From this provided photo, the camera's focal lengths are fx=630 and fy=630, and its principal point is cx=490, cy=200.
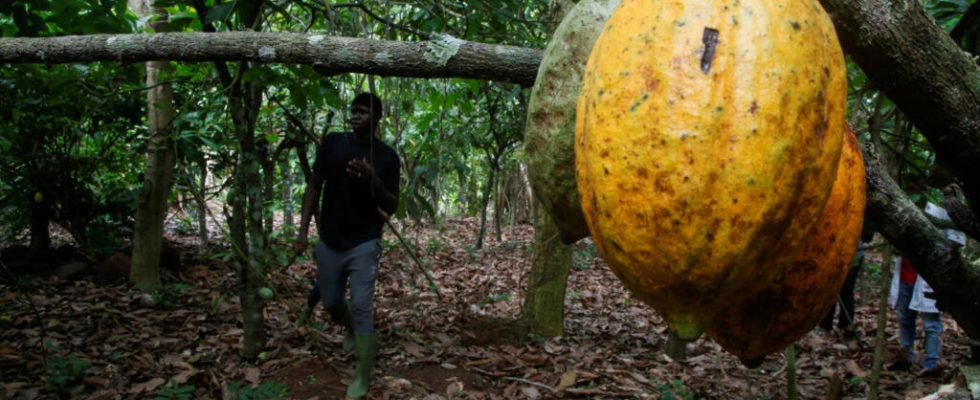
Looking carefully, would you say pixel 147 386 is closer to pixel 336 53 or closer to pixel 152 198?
pixel 152 198

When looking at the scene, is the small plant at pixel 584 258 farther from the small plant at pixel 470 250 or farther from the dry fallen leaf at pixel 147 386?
the dry fallen leaf at pixel 147 386

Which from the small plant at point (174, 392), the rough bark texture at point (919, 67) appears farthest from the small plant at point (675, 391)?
the rough bark texture at point (919, 67)

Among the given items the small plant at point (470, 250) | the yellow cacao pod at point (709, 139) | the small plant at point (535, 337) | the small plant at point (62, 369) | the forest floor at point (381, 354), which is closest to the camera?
the yellow cacao pod at point (709, 139)

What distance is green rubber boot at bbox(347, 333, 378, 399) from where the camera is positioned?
319 centimetres

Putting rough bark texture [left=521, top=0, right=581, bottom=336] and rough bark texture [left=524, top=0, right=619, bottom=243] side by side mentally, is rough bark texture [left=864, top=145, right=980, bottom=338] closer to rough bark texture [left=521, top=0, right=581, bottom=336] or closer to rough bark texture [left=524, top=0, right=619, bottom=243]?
rough bark texture [left=524, top=0, right=619, bottom=243]

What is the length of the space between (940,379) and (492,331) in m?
2.89

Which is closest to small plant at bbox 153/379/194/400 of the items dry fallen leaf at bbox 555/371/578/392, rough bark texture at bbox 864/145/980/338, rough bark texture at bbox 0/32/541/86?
dry fallen leaf at bbox 555/371/578/392

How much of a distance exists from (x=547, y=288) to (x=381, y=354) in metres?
1.19

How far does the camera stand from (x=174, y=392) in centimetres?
280

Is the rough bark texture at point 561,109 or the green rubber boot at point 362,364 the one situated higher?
the rough bark texture at point 561,109

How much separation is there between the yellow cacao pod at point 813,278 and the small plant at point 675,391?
276 centimetres

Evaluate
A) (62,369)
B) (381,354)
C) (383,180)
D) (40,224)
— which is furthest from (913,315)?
(40,224)

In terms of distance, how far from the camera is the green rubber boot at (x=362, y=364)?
3.19 m

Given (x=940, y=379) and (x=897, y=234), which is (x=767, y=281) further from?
(x=940, y=379)
